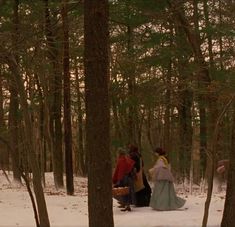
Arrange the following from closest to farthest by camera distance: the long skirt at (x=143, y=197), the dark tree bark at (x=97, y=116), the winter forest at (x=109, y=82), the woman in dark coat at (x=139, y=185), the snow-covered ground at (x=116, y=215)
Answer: the dark tree bark at (x=97, y=116)
the winter forest at (x=109, y=82)
the snow-covered ground at (x=116, y=215)
the woman in dark coat at (x=139, y=185)
the long skirt at (x=143, y=197)

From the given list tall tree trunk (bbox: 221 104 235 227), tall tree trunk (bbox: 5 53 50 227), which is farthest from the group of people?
tall tree trunk (bbox: 5 53 50 227)

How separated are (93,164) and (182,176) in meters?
17.7

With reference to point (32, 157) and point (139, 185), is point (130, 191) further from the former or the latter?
point (32, 157)

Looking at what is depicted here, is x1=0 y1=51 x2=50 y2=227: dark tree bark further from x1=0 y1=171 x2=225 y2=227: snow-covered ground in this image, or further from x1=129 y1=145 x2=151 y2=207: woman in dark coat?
x1=129 y1=145 x2=151 y2=207: woman in dark coat

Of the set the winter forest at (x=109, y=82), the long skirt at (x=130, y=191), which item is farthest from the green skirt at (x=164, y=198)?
the winter forest at (x=109, y=82)

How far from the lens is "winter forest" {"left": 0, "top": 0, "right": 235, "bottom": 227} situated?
26.0 ft

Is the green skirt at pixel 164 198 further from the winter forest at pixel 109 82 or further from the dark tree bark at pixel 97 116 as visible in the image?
the dark tree bark at pixel 97 116

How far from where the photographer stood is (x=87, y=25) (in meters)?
7.99

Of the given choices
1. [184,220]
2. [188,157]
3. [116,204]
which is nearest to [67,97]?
[116,204]

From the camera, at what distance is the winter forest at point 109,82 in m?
7.92

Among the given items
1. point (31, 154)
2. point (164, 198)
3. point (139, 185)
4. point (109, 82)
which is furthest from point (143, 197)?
point (31, 154)

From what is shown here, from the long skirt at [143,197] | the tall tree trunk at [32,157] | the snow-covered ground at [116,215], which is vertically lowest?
the snow-covered ground at [116,215]

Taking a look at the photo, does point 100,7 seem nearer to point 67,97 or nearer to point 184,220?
point 184,220

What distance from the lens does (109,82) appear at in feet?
41.4
